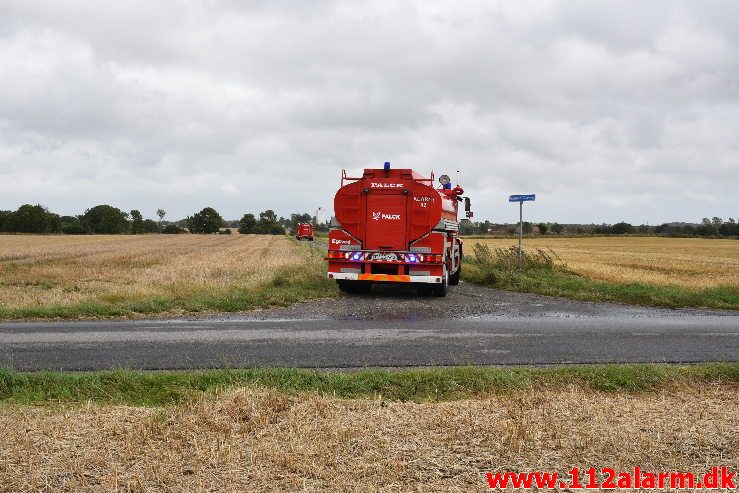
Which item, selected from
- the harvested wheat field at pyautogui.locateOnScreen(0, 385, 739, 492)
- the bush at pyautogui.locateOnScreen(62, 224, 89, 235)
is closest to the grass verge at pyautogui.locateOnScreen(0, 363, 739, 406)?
the harvested wheat field at pyautogui.locateOnScreen(0, 385, 739, 492)

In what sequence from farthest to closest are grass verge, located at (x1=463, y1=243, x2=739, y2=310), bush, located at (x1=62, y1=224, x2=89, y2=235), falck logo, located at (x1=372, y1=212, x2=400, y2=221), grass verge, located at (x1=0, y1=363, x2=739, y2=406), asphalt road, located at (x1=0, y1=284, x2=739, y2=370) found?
bush, located at (x1=62, y1=224, x2=89, y2=235)
falck logo, located at (x1=372, y1=212, x2=400, y2=221)
grass verge, located at (x1=463, y1=243, x2=739, y2=310)
asphalt road, located at (x1=0, y1=284, x2=739, y2=370)
grass verge, located at (x1=0, y1=363, x2=739, y2=406)

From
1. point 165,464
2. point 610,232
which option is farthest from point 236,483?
point 610,232

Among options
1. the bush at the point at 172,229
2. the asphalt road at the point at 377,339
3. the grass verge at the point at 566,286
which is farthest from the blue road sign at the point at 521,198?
the bush at the point at 172,229

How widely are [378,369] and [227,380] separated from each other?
1804mm

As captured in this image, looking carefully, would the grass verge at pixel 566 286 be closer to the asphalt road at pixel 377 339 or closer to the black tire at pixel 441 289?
the asphalt road at pixel 377 339

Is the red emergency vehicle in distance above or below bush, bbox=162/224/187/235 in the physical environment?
below

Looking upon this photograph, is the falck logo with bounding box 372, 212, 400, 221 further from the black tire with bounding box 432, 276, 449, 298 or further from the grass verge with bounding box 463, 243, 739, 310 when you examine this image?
the grass verge with bounding box 463, 243, 739, 310

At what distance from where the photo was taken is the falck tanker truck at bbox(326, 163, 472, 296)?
16.3m

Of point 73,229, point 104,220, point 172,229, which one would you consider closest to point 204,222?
point 172,229

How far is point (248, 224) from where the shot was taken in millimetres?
140250

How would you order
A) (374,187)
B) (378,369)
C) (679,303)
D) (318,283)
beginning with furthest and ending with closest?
1. (318,283)
2. (374,187)
3. (679,303)
4. (378,369)

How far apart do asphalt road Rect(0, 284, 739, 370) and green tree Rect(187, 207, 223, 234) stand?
12541 centimetres

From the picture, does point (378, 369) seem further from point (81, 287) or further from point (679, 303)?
point (81, 287)

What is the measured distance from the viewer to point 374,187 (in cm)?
1659
